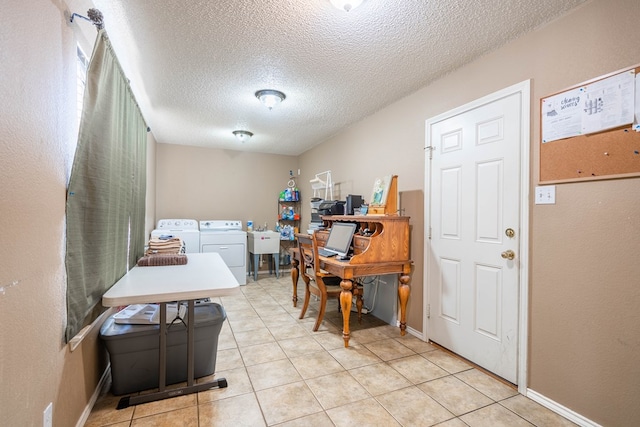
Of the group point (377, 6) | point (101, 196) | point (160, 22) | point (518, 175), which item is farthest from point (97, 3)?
point (518, 175)

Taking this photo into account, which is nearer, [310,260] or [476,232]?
[476,232]

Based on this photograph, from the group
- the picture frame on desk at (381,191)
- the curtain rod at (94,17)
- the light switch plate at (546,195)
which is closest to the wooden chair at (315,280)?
the picture frame on desk at (381,191)

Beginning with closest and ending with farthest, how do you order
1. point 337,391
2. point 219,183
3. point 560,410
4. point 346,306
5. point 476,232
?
point 560,410, point 337,391, point 476,232, point 346,306, point 219,183

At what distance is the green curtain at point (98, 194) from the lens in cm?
136

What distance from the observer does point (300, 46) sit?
2.09m

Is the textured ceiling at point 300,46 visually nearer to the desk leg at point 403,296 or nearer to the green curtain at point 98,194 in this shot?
the green curtain at point 98,194

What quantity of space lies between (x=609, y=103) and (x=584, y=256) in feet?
2.61

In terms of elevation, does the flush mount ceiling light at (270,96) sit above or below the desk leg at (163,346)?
above

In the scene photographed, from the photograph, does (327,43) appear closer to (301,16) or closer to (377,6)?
(301,16)

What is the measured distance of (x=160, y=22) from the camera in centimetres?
185

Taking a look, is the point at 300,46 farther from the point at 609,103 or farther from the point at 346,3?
the point at 609,103

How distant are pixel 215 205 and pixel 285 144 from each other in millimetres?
1687

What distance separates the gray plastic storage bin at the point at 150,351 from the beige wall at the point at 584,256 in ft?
6.81

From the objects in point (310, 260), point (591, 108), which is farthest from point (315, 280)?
point (591, 108)
